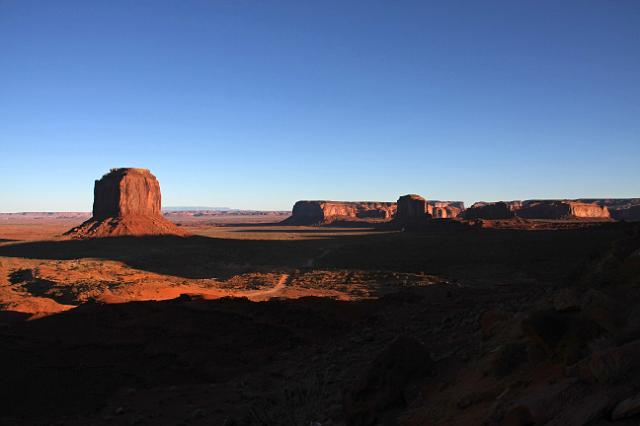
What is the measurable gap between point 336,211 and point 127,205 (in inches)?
3502

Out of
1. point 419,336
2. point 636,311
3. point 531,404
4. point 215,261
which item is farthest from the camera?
point 215,261

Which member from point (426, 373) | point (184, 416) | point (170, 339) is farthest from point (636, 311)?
point (170, 339)

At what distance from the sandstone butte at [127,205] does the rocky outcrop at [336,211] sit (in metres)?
70.9

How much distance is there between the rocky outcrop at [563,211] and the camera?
393 feet

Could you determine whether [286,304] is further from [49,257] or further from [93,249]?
[93,249]

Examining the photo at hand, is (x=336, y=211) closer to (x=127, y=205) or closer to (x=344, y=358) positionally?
(x=127, y=205)

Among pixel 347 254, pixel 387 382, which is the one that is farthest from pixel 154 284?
pixel 347 254

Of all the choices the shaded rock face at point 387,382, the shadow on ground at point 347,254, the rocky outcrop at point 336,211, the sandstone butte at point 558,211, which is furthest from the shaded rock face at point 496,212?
the shaded rock face at point 387,382

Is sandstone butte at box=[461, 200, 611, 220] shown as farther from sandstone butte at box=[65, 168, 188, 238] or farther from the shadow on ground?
sandstone butte at box=[65, 168, 188, 238]

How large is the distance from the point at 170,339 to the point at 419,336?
7.75m

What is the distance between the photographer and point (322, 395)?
9.17m

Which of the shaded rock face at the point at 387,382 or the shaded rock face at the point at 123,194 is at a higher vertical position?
the shaded rock face at the point at 123,194

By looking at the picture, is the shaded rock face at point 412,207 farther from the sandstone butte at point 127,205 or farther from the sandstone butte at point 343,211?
the sandstone butte at point 127,205

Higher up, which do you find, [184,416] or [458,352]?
[458,352]
